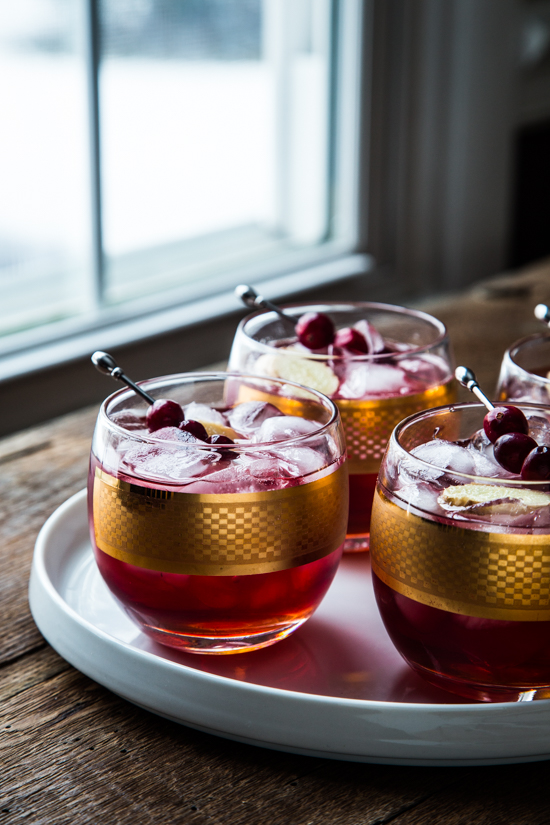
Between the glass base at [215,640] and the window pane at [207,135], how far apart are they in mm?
1423

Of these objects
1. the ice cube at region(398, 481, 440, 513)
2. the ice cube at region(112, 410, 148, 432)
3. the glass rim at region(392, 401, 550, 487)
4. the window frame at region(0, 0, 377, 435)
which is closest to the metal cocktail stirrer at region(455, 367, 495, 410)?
the glass rim at region(392, 401, 550, 487)

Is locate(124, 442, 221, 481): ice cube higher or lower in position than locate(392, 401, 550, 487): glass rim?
lower

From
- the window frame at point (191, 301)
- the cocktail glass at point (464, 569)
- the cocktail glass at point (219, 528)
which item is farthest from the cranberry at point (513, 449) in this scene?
the window frame at point (191, 301)

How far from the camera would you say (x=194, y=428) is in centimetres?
62

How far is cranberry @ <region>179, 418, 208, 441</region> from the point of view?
62 centimetres

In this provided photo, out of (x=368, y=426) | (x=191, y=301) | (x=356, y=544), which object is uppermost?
(x=368, y=426)

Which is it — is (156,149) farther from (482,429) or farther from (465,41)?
(482,429)

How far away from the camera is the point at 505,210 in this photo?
2.92 meters

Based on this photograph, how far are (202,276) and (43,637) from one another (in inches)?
67.9

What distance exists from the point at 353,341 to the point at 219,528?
11.5 inches

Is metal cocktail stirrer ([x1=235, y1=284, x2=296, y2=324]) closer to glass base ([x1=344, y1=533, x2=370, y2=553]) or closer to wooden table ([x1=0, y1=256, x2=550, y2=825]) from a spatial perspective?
glass base ([x1=344, y1=533, x2=370, y2=553])

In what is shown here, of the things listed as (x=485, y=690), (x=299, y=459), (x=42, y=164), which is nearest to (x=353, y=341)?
(x=299, y=459)

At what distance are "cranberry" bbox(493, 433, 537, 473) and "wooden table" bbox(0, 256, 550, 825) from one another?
176mm

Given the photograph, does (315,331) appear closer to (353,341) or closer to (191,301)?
(353,341)
